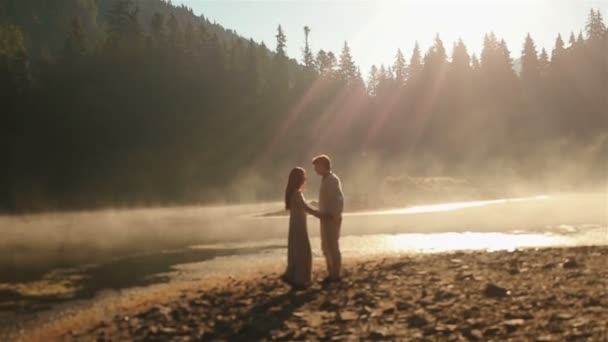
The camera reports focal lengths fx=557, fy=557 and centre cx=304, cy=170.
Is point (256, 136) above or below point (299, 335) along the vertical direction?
above

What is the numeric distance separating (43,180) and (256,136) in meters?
37.3

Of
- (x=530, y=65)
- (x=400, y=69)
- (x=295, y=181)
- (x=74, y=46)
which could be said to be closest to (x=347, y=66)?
(x=400, y=69)

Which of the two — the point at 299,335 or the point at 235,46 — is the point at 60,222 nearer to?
the point at 299,335

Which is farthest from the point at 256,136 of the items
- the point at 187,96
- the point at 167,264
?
the point at 167,264

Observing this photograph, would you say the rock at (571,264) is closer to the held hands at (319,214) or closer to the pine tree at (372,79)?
the held hands at (319,214)

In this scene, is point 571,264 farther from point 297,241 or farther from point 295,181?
point 295,181

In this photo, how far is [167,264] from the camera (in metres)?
21.8

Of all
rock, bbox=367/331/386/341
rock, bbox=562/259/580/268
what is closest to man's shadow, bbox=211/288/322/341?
rock, bbox=367/331/386/341

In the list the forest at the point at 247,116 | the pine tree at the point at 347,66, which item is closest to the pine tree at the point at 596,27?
the forest at the point at 247,116

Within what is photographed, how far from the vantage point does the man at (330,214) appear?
44.4 feet

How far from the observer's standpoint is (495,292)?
10961mm

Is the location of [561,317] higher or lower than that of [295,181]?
lower

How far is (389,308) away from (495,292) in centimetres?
219

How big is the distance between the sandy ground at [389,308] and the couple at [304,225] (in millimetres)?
411
